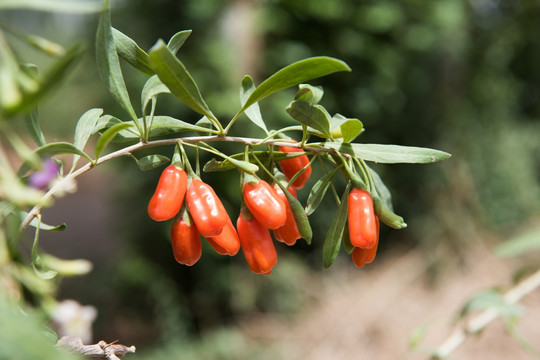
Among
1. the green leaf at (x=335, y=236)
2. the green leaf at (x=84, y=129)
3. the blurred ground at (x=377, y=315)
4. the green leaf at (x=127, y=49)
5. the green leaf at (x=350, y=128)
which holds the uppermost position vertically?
the green leaf at (x=127, y=49)

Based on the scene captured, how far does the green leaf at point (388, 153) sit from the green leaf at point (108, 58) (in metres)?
0.29

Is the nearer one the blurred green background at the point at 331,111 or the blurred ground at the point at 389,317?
the blurred ground at the point at 389,317

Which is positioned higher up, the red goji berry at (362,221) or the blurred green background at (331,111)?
the red goji berry at (362,221)

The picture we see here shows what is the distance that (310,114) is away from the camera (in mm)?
679

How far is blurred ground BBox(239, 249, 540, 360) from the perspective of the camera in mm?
3441

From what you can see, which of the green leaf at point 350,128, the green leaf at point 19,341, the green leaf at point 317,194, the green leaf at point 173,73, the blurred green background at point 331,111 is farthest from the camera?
the blurred green background at point 331,111

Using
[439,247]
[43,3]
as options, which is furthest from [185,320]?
[43,3]

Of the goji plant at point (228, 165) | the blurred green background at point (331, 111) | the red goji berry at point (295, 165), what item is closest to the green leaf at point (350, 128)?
the goji plant at point (228, 165)

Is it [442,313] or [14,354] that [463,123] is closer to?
[442,313]

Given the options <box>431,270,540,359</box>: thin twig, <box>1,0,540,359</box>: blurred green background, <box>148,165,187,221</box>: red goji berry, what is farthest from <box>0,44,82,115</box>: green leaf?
<box>1,0,540,359</box>: blurred green background

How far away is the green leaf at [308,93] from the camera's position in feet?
2.17

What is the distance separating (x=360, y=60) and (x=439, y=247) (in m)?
1.70

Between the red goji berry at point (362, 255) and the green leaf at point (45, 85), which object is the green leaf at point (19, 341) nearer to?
the green leaf at point (45, 85)

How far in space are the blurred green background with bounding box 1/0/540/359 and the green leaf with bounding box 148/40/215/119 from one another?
9.39 feet
